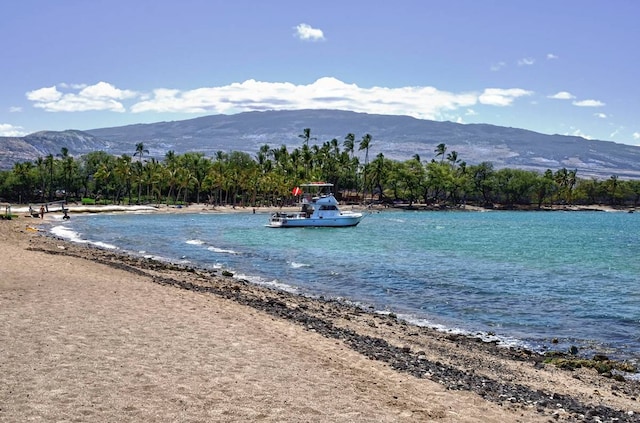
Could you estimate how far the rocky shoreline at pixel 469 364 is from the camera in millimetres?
11430

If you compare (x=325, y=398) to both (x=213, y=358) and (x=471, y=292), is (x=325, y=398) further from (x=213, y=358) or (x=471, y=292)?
(x=471, y=292)

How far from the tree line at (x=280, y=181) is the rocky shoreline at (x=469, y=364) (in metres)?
112

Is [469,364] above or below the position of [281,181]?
below

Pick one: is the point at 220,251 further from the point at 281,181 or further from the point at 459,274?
the point at 281,181

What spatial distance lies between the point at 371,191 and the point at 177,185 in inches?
1991

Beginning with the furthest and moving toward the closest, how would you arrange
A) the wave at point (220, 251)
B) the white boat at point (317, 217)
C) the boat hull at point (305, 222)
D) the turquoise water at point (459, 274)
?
the white boat at point (317, 217) → the boat hull at point (305, 222) → the wave at point (220, 251) → the turquoise water at point (459, 274)

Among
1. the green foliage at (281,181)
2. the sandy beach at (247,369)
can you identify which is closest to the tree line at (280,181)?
the green foliage at (281,181)

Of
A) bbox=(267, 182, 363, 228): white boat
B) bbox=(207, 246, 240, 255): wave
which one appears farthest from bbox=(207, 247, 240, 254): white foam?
bbox=(267, 182, 363, 228): white boat

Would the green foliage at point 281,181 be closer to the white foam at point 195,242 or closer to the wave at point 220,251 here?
the white foam at point 195,242

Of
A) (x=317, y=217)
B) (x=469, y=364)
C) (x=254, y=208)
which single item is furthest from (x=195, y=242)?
(x=254, y=208)

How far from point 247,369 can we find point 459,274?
2396 cm

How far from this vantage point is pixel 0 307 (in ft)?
50.0

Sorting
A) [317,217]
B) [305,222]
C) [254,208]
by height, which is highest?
[317,217]

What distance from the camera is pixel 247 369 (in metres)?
11.6
